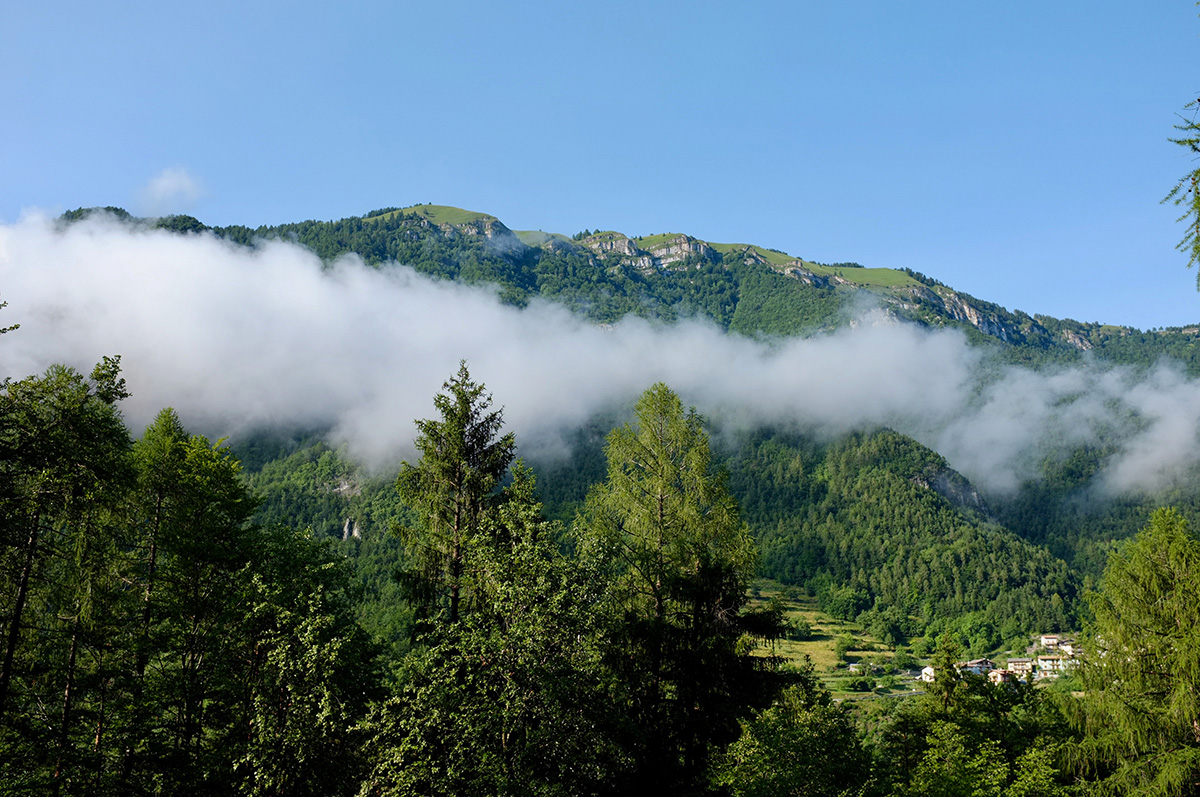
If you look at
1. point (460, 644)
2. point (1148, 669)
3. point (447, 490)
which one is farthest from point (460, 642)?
point (1148, 669)

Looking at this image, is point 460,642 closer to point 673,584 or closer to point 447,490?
point 447,490

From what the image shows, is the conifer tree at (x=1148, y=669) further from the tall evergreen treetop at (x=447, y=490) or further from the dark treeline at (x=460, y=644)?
the tall evergreen treetop at (x=447, y=490)

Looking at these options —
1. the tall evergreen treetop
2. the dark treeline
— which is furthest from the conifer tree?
the tall evergreen treetop

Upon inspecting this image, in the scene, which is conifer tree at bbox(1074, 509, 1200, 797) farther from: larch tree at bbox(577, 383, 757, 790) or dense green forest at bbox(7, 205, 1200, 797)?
larch tree at bbox(577, 383, 757, 790)

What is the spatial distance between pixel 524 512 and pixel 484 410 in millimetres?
6608

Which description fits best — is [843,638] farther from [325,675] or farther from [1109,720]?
[325,675]

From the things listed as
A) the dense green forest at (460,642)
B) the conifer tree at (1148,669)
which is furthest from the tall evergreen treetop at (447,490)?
the conifer tree at (1148,669)

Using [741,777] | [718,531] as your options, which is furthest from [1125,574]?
[741,777]

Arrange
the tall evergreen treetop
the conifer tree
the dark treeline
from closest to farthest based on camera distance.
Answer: the dark treeline, the conifer tree, the tall evergreen treetop

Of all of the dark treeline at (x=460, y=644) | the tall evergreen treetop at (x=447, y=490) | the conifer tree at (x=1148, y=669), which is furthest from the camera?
the tall evergreen treetop at (x=447, y=490)

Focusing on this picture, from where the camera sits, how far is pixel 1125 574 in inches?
937

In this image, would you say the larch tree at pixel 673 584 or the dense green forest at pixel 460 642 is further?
the larch tree at pixel 673 584

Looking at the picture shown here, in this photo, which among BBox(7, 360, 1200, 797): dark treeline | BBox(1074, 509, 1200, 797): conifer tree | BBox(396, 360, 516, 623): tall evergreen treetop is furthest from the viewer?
BBox(396, 360, 516, 623): tall evergreen treetop

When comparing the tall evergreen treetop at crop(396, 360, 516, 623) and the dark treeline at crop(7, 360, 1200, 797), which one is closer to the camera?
the dark treeline at crop(7, 360, 1200, 797)
